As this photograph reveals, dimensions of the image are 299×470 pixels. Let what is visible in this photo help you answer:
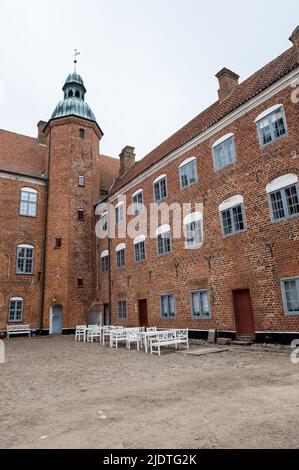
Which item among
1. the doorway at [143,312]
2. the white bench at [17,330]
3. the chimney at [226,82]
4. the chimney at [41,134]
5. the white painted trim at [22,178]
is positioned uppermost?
the chimney at [41,134]

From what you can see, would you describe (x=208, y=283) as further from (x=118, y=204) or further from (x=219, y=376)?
(x=118, y=204)

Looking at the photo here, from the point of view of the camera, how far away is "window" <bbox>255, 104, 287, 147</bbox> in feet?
39.8

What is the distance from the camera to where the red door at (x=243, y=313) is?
1247 centimetres

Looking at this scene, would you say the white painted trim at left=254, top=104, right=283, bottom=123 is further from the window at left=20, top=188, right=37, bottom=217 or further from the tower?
the window at left=20, top=188, right=37, bottom=217

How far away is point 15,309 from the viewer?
21359mm

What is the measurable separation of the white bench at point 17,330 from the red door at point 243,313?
1452 cm

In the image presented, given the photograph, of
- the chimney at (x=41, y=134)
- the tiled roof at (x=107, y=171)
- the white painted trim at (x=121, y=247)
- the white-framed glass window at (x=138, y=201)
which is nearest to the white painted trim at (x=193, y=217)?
the white-framed glass window at (x=138, y=201)

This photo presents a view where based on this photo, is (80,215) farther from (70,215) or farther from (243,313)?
(243,313)

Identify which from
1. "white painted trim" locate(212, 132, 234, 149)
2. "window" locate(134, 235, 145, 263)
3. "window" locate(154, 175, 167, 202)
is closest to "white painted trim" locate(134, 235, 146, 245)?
"window" locate(134, 235, 145, 263)

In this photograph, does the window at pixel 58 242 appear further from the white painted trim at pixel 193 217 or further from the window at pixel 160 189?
the white painted trim at pixel 193 217

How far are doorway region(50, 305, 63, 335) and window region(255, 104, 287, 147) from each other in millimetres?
17301

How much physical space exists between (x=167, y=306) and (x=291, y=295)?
734 cm
